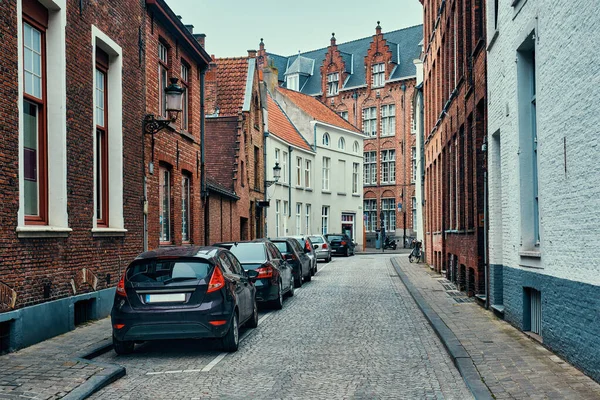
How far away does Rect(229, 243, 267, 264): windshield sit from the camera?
14867 millimetres

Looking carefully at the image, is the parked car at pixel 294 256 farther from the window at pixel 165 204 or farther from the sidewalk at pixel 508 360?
the sidewalk at pixel 508 360

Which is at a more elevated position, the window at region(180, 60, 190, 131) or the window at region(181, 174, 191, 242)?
the window at region(180, 60, 190, 131)

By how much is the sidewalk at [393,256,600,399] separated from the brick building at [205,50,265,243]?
553 inches

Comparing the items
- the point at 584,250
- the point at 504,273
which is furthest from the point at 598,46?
the point at 504,273

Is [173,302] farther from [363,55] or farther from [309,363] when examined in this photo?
[363,55]

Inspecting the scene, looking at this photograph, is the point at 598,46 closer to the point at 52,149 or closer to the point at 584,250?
the point at 584,250

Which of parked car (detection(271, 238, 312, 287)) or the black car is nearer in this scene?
the black car

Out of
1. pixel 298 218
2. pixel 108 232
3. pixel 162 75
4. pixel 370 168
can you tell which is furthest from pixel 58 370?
pixel 370 168

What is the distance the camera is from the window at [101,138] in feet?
44.9

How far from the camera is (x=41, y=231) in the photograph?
10539 mm

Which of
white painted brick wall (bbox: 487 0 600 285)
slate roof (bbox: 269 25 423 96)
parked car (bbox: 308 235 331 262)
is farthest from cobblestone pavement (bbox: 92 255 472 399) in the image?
slate roof (bbox: 269 25 423 96)

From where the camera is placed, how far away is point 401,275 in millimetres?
24219

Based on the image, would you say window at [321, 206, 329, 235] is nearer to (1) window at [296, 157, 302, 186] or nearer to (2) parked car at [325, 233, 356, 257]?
(1) window at [296, 157, 302, 186]

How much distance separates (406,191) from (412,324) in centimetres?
4859
